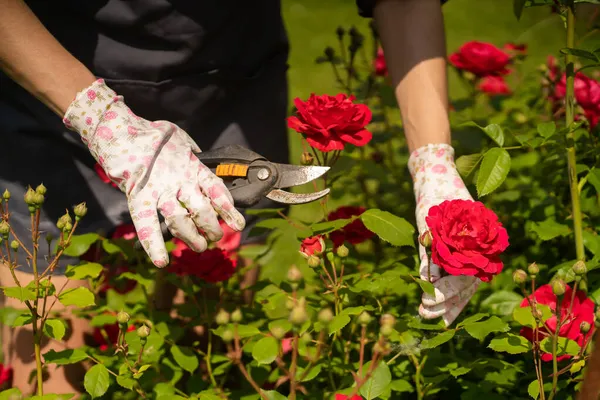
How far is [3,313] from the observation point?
165 cm

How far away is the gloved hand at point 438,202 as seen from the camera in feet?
5.05

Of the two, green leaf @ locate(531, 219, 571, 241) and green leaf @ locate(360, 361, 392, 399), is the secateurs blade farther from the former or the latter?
green leaf @ locate(531, 219, 571, 241)

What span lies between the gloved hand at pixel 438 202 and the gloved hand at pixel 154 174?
0.41m

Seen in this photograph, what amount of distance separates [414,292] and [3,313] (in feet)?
3.27

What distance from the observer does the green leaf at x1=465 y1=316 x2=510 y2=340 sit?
53.5 inches

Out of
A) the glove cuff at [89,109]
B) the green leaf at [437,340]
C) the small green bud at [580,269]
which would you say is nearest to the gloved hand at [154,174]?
the glove cuff at [89,109]

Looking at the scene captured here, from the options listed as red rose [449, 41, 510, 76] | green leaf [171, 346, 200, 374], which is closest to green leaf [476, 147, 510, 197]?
green leaf [171, 346, 200, 374]

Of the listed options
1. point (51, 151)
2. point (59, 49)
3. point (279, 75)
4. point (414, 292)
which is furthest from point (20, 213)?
point (414, 292)

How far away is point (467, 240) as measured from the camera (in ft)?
4.42

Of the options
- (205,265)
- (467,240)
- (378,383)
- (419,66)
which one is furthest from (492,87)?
Result: (378,383)

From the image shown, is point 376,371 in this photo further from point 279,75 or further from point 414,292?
point 279,75

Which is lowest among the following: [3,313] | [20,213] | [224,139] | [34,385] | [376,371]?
[34,385]

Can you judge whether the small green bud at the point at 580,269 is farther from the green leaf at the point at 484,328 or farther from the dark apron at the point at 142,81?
the dark apron at the point at 142,81

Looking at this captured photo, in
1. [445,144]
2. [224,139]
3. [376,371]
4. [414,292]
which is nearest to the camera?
[376,371]
